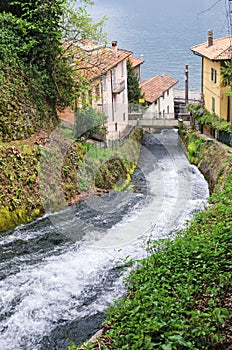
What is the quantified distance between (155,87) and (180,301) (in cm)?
4412

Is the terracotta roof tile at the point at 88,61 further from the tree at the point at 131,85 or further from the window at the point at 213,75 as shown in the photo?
the tree at the point at 131,85

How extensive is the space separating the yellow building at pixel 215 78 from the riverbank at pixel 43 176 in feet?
36.9

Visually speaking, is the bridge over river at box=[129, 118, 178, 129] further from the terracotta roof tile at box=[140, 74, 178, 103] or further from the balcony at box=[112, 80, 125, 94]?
the terracotta roof tile at box=[140, 74, 178, 103]

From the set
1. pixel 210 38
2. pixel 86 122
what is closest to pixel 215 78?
pixel 210 38

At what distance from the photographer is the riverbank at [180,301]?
5812mm

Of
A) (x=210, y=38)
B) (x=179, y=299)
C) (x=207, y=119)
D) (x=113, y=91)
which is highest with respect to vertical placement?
(x=210, y=38)

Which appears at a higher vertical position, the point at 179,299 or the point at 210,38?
the point at 210,38

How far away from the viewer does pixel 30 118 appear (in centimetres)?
1734

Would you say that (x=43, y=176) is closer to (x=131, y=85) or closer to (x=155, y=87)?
(x=131, y=85)

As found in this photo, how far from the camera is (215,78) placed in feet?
97.2

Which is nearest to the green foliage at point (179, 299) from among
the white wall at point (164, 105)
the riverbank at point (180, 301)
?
the riverbank at point (180, 301)

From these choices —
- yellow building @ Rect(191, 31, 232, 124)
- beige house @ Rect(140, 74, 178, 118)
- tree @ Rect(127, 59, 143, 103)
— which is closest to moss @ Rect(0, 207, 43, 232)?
yellow building @ Rect(191, 31, 232, 124)

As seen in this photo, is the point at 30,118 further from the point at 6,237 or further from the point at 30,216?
the point at 6,237

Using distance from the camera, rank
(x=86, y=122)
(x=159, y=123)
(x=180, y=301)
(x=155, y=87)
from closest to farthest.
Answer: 1. (x=180, y=301)
2. (x=86, y=122)
3. (x=159, y=123)
4. (x=155, y=87)
